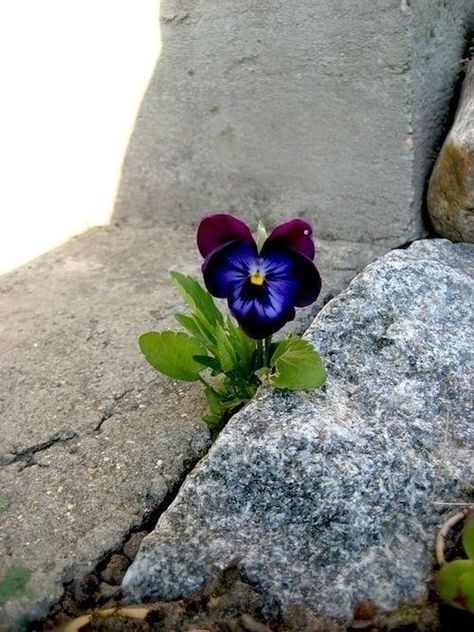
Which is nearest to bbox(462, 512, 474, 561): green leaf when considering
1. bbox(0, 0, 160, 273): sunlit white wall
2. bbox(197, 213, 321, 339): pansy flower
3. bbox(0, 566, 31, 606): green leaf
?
bbox(197, 213, 321, 339): pansy flower

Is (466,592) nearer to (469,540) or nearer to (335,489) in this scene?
(469,540)

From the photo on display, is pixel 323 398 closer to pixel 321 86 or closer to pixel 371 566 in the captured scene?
pixel 371 566

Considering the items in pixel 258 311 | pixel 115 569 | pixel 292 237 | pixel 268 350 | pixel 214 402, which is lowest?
pixel 115 569

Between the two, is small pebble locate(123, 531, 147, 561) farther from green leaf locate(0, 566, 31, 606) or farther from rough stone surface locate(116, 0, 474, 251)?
rough stone surface locate(116, 0, 474, 251)

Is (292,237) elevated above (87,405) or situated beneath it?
elevated above

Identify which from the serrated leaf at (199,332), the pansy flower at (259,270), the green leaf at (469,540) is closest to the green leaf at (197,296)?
the serrated leaf at (199,332)

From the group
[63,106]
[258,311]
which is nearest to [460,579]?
[258,311]
